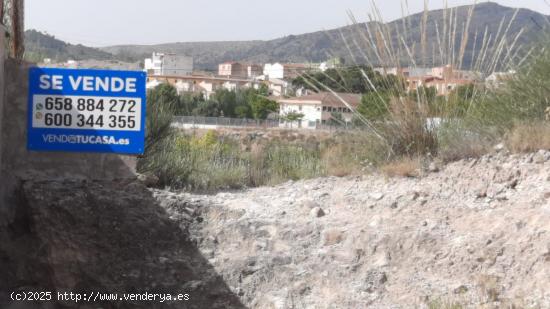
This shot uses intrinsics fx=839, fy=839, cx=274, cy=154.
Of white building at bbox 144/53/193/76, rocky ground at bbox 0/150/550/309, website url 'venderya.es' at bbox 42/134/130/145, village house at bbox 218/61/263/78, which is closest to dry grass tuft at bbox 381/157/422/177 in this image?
rocky ground at bbox 0/150/550/309

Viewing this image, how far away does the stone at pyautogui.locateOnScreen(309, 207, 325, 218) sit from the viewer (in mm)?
7848

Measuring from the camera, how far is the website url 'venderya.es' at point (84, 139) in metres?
7.76

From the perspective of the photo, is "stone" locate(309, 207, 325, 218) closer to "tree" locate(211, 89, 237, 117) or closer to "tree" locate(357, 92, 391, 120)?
"tree" locate(357, 92, 391, 120)

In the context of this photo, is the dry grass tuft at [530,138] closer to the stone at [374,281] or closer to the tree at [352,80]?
the tree at [352,80]

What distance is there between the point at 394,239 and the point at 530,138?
6.63ft

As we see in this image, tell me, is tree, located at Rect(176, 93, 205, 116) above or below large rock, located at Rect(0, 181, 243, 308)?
below

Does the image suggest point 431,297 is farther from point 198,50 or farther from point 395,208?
point 198,50

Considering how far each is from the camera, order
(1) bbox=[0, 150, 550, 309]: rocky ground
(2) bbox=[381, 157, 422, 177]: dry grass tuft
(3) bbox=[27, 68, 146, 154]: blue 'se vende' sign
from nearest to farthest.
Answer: (1) bbox=[0, 150, 550, 309]: rocky ground
(3) bbox=[27, 68, 146, 154]: blue 'se vende' sign
(2) bbox=[381, 157, 422, 177]: dry grass tuft

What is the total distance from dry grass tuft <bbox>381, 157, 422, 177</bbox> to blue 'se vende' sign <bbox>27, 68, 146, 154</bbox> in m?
2.60

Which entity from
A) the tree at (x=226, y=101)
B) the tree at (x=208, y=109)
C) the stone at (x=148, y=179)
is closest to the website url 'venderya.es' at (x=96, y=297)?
the stone at (x=148, y=179)

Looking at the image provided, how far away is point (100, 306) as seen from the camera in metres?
6.81

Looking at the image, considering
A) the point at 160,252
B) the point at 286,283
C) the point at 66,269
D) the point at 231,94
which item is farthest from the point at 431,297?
the point at 231,94

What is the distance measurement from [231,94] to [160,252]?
6184cm

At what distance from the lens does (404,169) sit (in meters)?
8.61
